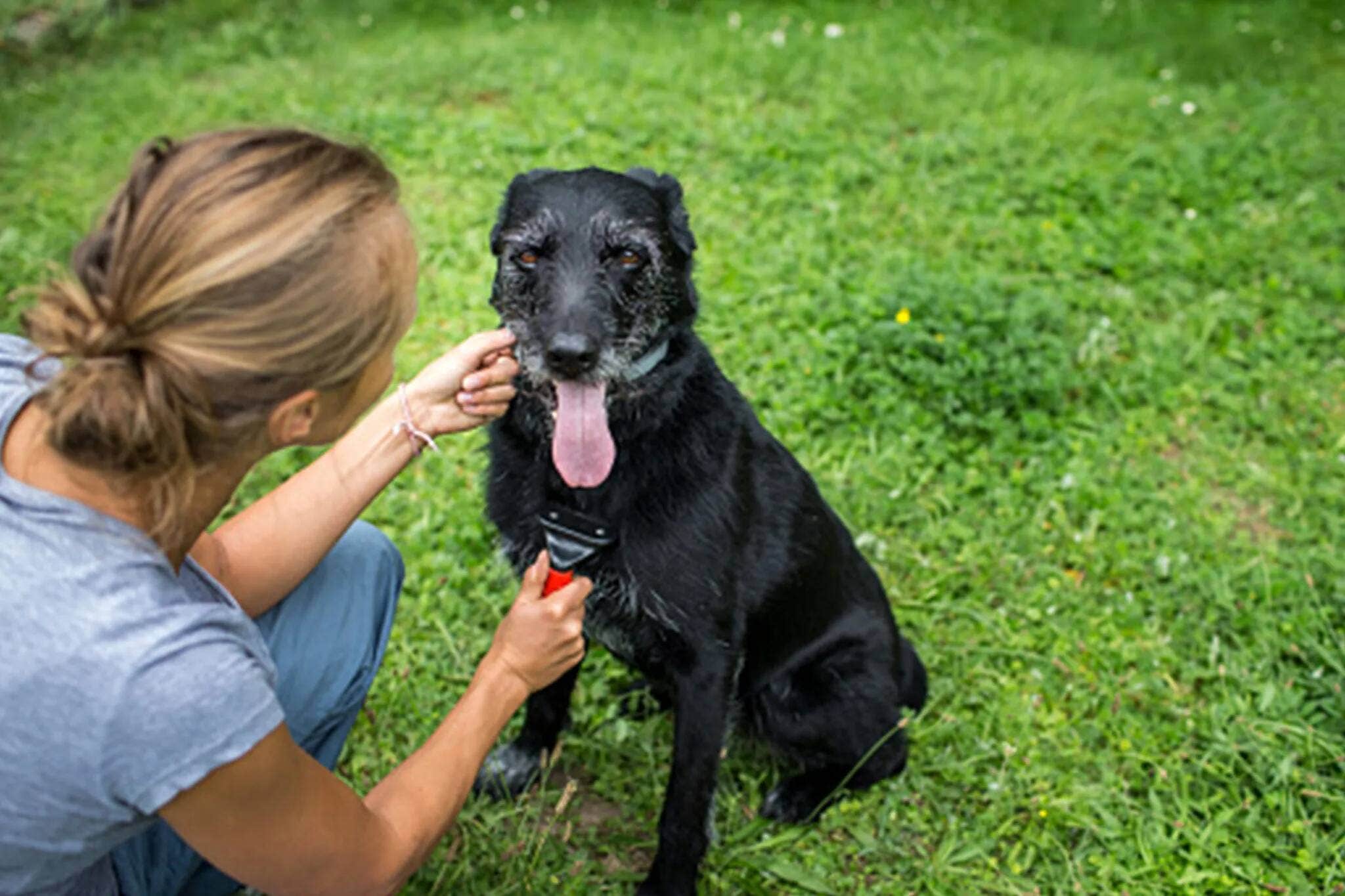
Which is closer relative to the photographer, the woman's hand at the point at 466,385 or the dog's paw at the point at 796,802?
the woman's hand at the point at 466,385

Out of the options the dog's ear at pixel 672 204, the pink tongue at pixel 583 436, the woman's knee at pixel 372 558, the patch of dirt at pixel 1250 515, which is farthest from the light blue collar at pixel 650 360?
the patch of dirt at pixel 1250 515

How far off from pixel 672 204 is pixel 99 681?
1838 mm

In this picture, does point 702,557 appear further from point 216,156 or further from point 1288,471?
point 1288,471

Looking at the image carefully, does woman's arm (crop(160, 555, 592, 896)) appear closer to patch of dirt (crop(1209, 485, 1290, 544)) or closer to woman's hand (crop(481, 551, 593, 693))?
woman's hand (crop(481, 551, 593, 693))

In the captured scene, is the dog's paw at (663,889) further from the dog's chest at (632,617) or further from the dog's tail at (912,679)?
the dog's tail at (912,679)

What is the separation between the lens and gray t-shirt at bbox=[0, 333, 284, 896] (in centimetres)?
161

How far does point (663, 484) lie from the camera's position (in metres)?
2.71

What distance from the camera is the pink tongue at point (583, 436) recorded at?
2574mm

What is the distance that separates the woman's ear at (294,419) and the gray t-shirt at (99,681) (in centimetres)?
27

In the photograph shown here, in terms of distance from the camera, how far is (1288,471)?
4.34 meters

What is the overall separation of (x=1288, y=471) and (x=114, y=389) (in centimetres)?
437

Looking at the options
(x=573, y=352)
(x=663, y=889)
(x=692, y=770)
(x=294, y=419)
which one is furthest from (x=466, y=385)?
(x=663, y=889)

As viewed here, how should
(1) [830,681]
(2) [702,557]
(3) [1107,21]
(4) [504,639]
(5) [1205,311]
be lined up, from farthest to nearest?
(3) [1107,21]
(5) [1205,311]
(1) [830,681]
(2) [702,557]
(4) [504,639]

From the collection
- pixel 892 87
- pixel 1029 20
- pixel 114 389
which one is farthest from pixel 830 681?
pixel 1029 20
